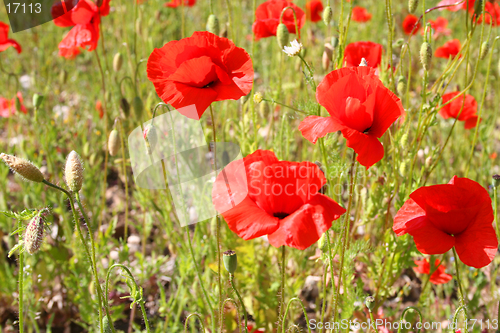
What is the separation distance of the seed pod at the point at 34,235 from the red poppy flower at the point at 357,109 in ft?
1.90

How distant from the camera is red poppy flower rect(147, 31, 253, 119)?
3.15 feet

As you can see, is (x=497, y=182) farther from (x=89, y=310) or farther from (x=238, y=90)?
(x=89, y=310)

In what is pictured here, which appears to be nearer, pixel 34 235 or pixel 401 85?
Result: pixel 34 235

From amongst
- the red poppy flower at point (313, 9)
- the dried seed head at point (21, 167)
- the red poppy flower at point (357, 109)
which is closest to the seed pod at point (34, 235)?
the dried seed head at point (21, 167)

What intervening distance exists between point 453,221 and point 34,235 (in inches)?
35.6

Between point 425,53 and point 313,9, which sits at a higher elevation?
point 313,9

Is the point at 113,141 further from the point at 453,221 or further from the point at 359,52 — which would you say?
the point at 453,221

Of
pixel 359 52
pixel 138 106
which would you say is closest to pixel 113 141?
pixel 138 106

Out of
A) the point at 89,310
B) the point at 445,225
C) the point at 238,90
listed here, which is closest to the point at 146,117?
the point at 89,310

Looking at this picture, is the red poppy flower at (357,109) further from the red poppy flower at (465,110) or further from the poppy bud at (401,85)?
the red poppy flower at (465,110)

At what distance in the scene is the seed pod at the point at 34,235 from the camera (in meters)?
0.87

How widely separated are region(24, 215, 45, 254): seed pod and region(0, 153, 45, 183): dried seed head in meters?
0.09

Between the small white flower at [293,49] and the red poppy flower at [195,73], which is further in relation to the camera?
the small white flower at [293,49]

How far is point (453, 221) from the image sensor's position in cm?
94
